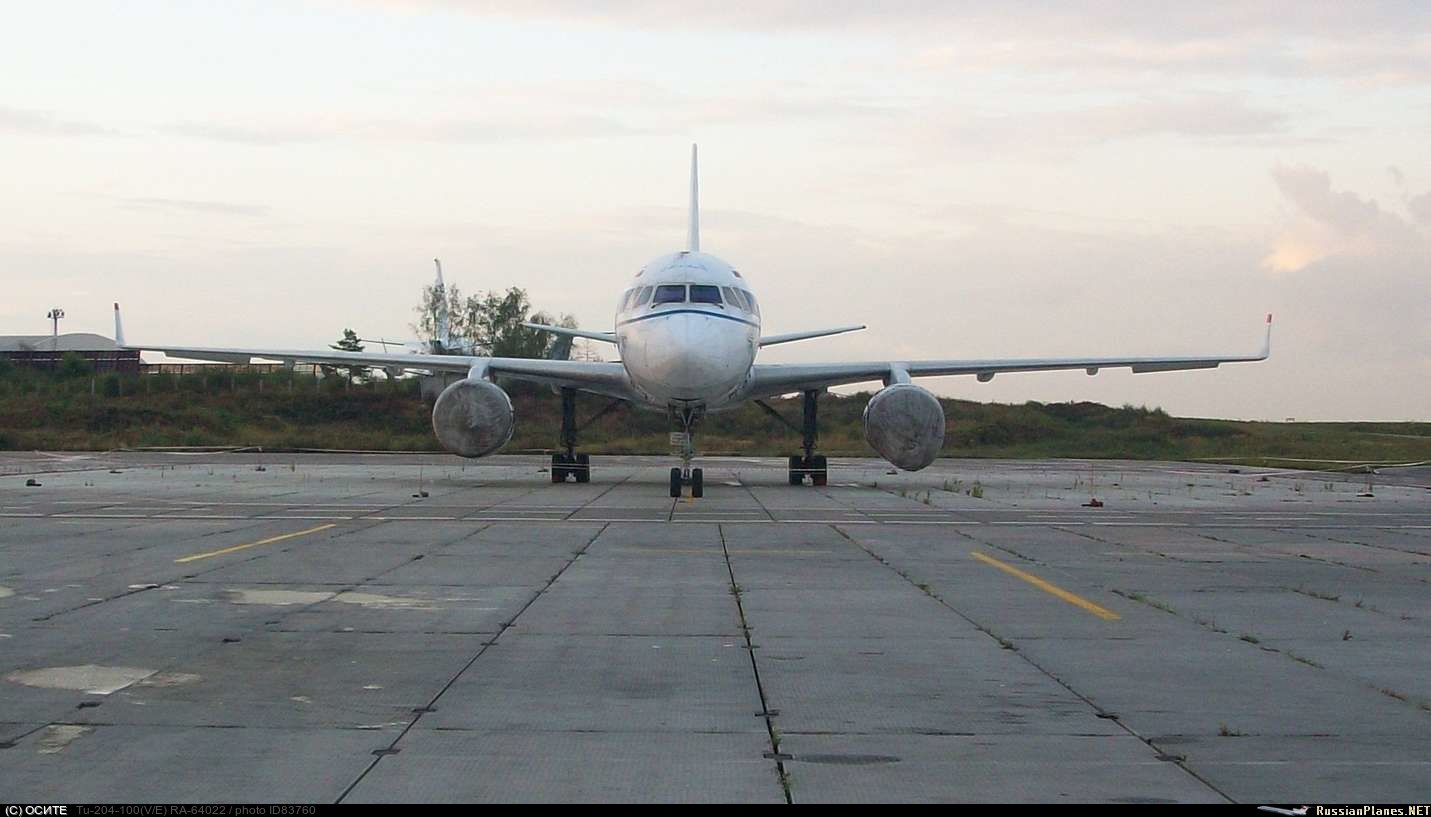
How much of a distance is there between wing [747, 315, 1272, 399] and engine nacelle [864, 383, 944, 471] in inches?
79.1

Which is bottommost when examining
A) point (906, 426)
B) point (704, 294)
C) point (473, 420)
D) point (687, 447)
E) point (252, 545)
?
point (252, 545)

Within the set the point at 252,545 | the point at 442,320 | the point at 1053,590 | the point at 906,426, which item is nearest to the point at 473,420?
the point at 906,426

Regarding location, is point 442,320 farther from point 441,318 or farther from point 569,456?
point 569,456

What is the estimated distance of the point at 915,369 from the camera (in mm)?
30000

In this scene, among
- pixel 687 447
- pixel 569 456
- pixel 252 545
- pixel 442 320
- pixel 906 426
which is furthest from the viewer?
pixel 442 320

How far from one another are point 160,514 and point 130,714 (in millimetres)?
13623

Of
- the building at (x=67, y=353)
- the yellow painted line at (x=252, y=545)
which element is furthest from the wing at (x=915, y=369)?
the building at (x=67, y=353)

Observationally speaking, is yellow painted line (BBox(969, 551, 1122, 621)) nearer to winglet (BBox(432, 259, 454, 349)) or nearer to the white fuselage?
the white fuselage

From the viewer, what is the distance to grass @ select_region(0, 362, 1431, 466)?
51.4 m

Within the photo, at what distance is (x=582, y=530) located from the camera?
17.1 m

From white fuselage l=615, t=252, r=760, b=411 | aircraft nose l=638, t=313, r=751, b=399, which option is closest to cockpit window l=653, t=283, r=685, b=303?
white fuselage l=615, t=252, r=760, b=411

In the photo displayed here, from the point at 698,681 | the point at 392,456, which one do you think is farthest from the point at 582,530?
the point at 392,456

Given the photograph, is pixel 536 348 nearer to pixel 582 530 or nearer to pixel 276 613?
pixel 582 530

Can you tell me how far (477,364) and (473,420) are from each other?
7.84 feet
